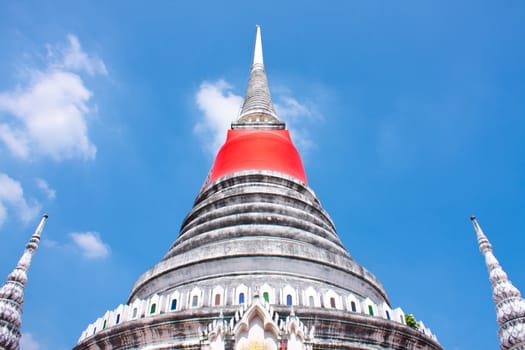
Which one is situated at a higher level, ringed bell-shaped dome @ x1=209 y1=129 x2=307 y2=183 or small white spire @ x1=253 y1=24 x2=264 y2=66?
small white spire @ x1=253 y1=24 x2=264 y2=66

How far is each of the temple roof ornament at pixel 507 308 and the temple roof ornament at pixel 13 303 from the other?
12387mm

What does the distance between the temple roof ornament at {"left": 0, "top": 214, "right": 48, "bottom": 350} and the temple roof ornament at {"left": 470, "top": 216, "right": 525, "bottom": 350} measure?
1239 cm

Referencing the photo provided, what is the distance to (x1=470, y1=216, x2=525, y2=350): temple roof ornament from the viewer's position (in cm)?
1210

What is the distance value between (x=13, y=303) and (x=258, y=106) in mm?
16679

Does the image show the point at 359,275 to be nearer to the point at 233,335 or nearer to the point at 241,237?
the point at 241,237

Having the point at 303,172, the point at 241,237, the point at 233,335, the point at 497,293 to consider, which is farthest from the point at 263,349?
the point at 303,172

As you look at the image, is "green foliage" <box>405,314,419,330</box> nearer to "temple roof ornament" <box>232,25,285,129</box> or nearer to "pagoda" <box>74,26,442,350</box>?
"pagoda" <box>74,26,442,350</box>

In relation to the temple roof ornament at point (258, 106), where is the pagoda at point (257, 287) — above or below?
below

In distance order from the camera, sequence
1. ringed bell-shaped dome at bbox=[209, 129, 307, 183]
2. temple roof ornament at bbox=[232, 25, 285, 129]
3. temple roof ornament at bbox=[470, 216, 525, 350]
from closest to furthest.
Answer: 1. temple roof ornament at bbox=[470, 216, 525, 350]
2. ringed bell-shaped dome at bbox=[209, 129, 307, 183]
3. temple roof ornament at bbox=[232, 25, 285, 129]

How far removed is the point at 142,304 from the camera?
519 inches

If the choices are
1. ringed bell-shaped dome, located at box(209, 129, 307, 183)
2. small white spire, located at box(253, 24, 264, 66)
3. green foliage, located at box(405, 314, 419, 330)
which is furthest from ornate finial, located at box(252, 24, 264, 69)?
green foliage, located at box(405, 314, 419, 330)

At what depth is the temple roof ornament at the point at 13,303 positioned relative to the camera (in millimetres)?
12156

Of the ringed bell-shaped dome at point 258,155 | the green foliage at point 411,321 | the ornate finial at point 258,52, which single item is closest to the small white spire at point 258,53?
the ornate finial at point 258,52

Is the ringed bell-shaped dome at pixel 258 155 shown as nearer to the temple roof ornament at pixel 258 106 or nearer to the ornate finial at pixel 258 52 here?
the temple roof ornament at pixel 258 106
